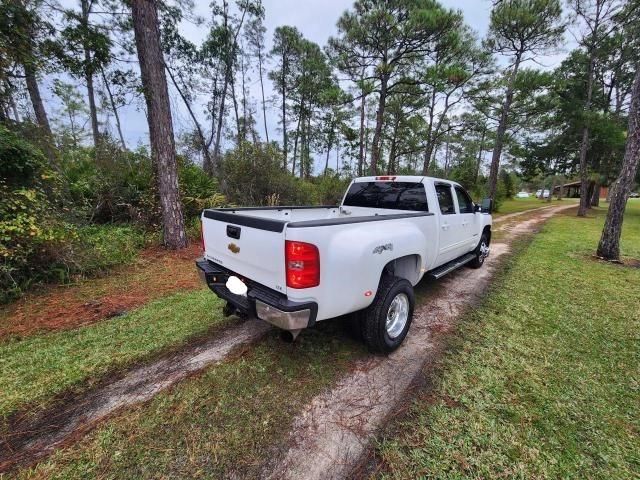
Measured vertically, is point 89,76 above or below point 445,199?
above

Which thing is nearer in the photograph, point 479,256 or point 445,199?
point 445,199

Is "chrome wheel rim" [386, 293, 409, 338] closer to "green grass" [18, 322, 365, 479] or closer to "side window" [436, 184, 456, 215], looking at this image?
"green grass" [18, 322, 365, 479]

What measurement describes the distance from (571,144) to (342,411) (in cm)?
2531

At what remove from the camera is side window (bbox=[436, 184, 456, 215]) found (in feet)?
13.2

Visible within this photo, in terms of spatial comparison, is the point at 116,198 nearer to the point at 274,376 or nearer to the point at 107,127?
the point at 274,376

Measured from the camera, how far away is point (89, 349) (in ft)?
9.38

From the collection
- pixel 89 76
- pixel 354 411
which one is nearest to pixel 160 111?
pixel 89 76

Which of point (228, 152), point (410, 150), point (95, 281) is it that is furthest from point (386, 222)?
point (410, 150)

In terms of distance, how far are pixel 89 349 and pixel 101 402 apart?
976 millimetres

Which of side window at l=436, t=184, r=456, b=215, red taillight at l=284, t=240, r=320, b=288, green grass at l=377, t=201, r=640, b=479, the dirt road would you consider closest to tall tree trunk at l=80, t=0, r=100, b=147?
the dirt road

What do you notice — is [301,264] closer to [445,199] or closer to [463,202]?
[445,199]

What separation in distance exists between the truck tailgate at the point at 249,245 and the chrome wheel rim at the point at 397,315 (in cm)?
137

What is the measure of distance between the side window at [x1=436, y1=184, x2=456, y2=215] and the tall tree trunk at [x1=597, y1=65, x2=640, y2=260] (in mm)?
4838

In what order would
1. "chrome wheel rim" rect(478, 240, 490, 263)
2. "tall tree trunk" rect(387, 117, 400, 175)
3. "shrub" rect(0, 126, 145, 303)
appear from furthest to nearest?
1. "tall tree trunk" rect(387, 117, 400, 175)
2. "chrome wheel rim" rect(478, 240, 490, 263)
3. "shrub" rect(0, 126, 145, 303)
